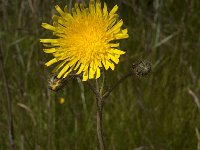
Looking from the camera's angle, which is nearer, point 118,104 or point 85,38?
point 85,38

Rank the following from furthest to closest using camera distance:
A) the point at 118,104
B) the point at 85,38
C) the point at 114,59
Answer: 1. the point at 118,104
2. the point at 85,38
3. the point at 114,59

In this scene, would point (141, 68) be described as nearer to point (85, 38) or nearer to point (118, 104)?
point (85, 38)

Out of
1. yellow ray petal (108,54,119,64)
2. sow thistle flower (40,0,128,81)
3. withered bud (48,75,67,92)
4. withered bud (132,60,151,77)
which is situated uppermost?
sow thistle flower (40,0,128,81)

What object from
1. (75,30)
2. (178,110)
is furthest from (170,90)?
(75,30)

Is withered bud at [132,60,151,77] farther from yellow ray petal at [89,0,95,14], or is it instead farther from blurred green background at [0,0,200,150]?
blurred green background at [0,0,200,150]

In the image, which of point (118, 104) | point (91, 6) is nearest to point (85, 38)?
point (91, 6)

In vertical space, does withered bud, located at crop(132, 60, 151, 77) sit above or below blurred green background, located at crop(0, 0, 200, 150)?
above

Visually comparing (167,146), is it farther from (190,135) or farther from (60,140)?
(60,140)

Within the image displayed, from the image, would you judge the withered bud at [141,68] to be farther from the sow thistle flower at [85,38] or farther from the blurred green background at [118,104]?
the blurred green background at [118,104]

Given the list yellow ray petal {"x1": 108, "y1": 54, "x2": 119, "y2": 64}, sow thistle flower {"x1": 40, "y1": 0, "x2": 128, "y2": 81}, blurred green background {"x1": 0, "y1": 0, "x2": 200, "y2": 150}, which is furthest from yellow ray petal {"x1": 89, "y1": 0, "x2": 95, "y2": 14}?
blurred green background {"x1": 0, "y1": 0, "x2": 200, "y2": 150}
